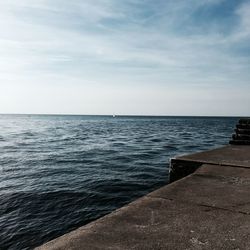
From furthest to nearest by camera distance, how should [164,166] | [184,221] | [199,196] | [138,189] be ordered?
[164,166]
[138,189]
[199,196]
[184,221]

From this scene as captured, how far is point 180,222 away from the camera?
2973mm

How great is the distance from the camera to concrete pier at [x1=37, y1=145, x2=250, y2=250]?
251cm

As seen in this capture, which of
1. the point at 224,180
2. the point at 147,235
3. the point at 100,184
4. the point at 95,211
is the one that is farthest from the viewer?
the point at 100,184

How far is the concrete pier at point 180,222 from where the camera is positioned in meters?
2.51

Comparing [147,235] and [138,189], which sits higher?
[147,235]

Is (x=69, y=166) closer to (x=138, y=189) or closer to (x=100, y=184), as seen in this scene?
(x=100, y=184)

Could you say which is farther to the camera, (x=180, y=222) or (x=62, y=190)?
(x=62, y=190)

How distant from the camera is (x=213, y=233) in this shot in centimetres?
272

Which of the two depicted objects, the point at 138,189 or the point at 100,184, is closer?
the point at 138,189

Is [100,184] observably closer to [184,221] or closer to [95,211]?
[95,211]

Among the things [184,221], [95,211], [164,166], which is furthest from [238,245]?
[164,166]

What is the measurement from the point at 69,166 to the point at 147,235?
37.5ft

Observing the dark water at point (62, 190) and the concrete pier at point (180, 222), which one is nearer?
the concrete pier at point (180, 222)

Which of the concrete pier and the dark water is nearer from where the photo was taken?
the concrete pier
